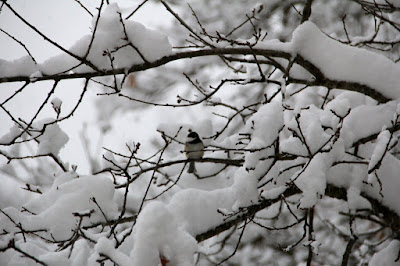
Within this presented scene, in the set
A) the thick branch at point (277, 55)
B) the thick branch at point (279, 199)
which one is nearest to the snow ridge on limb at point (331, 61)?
the thick branch at point (277, 55)

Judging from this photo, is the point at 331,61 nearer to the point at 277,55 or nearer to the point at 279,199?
the point at 277,55

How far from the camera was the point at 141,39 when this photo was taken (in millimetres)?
2447

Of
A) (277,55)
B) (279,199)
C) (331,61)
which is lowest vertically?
(279,199)

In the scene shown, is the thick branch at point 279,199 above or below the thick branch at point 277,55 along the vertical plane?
below

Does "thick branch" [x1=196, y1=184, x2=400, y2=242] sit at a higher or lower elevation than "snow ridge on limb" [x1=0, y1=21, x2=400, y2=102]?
lower

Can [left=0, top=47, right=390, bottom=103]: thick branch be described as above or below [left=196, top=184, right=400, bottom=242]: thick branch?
above

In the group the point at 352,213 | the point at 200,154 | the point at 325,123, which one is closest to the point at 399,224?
the point at 352,213

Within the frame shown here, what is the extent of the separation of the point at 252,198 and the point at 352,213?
752mm

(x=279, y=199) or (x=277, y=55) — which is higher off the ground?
(x=277, y=55)

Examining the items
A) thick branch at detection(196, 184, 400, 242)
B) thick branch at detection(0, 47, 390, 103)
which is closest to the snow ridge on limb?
thick branch at detection(0, 47, 390, 103)

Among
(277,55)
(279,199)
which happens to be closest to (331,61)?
(277,55)

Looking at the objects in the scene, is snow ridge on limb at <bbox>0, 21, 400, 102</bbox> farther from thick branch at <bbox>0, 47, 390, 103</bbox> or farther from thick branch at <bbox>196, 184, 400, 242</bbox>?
thick branch at <bbox>196, 184, 400, 242</bbox>

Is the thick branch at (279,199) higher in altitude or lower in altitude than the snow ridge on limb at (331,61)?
lower

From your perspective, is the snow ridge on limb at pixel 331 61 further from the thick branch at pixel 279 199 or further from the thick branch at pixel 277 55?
the thick branch at pixel 279 199
